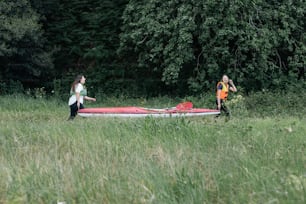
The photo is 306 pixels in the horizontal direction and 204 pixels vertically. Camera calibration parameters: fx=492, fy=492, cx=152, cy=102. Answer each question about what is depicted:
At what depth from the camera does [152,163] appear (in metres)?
6.57

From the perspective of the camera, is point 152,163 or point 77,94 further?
point 77,94

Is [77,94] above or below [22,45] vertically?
below

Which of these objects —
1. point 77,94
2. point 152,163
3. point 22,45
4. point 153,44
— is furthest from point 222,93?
point 22,45

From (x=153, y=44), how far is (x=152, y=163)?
15.5 metres

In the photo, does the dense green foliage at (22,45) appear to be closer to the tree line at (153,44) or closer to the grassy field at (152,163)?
the tree line at (153,44)

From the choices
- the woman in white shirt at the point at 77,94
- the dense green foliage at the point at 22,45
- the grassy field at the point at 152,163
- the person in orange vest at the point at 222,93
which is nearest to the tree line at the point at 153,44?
the dense green foliage at the point at 22,45

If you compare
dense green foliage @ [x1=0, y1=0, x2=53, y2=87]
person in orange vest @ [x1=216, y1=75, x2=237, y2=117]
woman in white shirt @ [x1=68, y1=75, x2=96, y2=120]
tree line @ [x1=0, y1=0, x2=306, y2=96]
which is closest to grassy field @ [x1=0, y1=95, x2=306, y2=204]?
woman in white shirt @ [x1=68, y1=75, x2=96, y2=120]

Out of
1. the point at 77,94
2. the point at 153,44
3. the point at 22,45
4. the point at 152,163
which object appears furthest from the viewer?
the point at 22,45

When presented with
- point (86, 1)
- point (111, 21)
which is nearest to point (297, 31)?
point (111, 21)

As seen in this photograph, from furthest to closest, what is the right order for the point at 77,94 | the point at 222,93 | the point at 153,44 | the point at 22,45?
the point at 22,45 → the point at 153,44 → the point at 222,93 → the point at 77,94

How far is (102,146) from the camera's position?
26.3ft

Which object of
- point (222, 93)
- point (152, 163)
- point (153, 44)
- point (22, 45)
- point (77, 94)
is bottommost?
point (222, 93)

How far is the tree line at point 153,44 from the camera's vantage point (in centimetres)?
1995

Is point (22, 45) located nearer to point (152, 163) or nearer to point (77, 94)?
point (77, 94)
